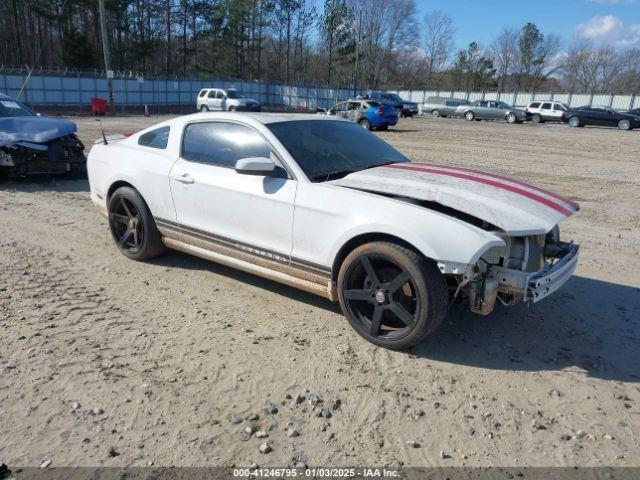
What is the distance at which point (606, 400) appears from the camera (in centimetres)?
317

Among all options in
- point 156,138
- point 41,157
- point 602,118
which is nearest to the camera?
point 156,138

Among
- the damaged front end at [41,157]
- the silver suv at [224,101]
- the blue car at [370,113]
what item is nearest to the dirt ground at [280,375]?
the damaged front end at [41,157]

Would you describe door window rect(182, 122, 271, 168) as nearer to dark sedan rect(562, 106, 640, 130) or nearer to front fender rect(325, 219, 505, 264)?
front fender rect(325, 219, 505, 264)

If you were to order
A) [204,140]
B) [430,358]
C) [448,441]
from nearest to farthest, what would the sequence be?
[448,441]
[430,358]
[204,140]

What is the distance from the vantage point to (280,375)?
3.36m

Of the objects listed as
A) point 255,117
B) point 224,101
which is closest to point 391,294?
point 255,117

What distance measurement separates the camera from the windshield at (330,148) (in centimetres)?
421

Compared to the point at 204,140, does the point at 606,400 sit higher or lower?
lower

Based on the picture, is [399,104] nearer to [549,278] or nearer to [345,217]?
[345,217]

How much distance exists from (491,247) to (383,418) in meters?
1.28

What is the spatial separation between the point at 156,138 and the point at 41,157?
15.8ft

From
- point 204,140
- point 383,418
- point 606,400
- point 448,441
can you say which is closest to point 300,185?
point 204,140

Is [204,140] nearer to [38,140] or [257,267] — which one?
[257,267]

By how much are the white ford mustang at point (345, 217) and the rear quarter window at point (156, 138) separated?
2 cm
